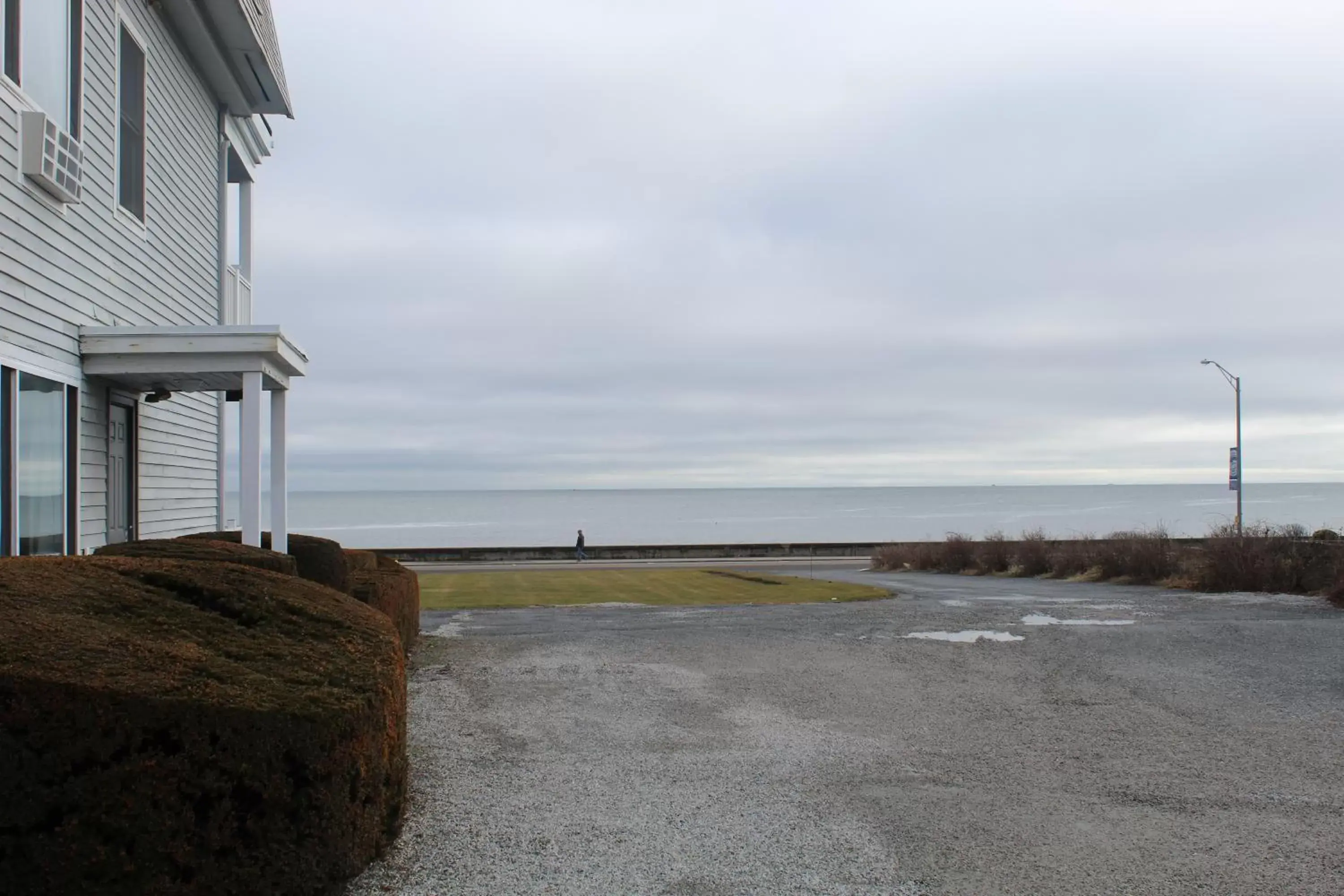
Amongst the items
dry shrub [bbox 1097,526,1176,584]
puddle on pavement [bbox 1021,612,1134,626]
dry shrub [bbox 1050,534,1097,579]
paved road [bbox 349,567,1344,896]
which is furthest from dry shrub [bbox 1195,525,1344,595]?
paved road [bbox 349,567,1344,896]

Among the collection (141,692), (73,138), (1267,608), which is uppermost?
(73,138)

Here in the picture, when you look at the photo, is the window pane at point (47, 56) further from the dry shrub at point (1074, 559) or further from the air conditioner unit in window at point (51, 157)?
the dry shrub at point (1074, 559)

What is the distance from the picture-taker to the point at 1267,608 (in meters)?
14.9

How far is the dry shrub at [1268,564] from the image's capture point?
18.4m

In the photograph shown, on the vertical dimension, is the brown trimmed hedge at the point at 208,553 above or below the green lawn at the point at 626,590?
above

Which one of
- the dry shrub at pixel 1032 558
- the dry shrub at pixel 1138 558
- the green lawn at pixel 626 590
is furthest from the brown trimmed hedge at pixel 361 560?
the dry shrub at pixel 1032 558

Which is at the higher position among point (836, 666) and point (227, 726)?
point (227, 726)

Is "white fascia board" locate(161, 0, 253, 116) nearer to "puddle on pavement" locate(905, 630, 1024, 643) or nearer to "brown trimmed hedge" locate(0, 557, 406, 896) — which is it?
"brown trimmed hedge" locate(0, 557, 406, 896)

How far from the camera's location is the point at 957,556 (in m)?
28.1

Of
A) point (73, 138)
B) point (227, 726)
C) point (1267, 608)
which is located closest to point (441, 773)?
point (227, 726)

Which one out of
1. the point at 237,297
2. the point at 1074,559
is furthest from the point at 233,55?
the point at 1074,559

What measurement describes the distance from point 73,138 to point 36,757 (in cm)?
714

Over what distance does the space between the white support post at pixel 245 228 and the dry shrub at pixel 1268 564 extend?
677 inches

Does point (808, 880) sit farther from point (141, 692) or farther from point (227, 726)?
point (141, 692)
